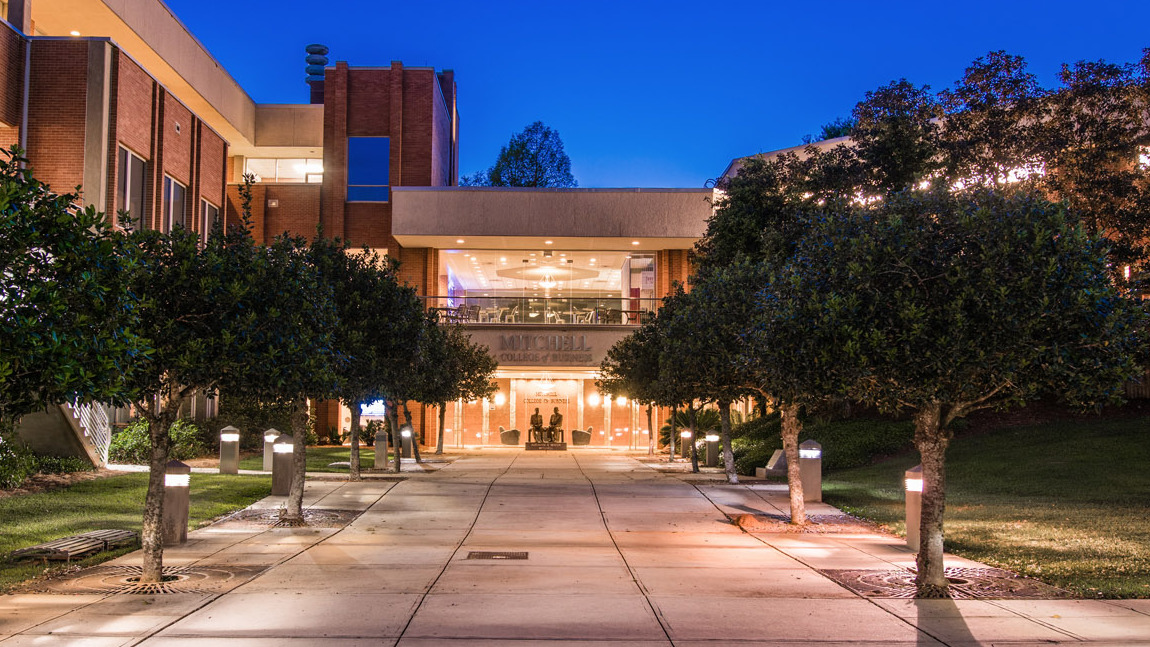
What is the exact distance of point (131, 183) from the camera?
28.6 m

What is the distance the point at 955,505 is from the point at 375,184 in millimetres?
31763

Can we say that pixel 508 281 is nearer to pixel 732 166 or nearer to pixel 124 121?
pixel 732 166

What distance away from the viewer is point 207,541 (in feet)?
46.3

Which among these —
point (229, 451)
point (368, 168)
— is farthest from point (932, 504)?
point (368, 168)

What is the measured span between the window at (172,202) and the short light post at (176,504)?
18653 mm

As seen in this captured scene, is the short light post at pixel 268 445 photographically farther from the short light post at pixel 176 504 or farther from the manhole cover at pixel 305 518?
the short light post at pixel 176 504

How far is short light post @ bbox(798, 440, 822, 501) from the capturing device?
20016 mm

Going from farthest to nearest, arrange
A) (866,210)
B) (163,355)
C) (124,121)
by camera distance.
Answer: (124,121) < (866,210) < (163,355)

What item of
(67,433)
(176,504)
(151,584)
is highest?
(67,433)

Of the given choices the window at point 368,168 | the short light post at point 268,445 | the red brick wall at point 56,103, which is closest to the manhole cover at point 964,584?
the short light post at point 268,445

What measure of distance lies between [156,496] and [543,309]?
1296 inches

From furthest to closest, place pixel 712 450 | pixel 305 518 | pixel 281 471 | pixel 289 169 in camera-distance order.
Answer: pixel 289 169, pixel 712 450, pixel 281 471, pixel 305 518

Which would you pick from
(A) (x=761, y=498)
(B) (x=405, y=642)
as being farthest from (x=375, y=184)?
(B) (x=405, y=642)

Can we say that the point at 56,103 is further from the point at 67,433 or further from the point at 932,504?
the point at 932,504
